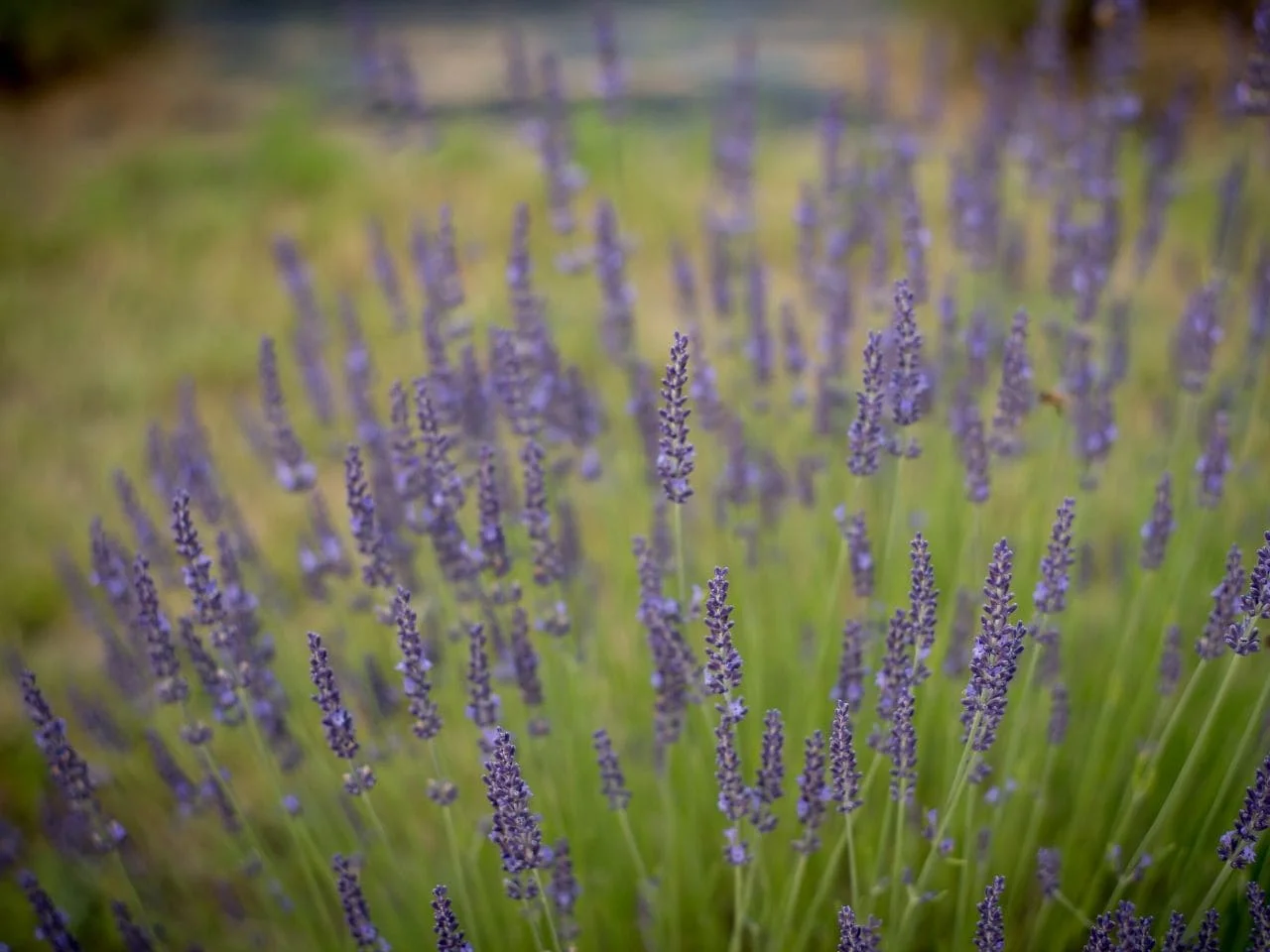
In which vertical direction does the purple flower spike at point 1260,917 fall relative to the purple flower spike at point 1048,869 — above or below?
below

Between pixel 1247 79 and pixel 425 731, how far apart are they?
1935 millimetres

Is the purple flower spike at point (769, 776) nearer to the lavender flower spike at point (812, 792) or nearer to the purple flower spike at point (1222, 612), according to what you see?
the lavender flower spike at point (812, 792)

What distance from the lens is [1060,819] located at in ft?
7.76

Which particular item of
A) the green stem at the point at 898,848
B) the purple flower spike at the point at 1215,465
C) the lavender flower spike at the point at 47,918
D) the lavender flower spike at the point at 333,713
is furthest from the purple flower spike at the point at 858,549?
the lavender flower spike at the point at 47,918

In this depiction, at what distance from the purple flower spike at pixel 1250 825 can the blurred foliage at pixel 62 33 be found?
905cm

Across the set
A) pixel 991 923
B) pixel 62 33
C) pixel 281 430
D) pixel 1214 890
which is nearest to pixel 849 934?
pixel 991 923

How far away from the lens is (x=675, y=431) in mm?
1493

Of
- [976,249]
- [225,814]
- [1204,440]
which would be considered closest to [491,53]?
[976,249]

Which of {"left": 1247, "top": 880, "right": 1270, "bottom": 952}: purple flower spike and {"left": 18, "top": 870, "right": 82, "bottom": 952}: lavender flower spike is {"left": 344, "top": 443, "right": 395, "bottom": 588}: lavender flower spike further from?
{"left": 1247, "top": 880, "right": 1270, "bottom": 952}: purple flower spike

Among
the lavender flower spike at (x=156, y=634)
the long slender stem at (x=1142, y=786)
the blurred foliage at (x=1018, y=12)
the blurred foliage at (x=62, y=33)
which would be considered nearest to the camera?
the lavender flower spike at (x=156, y=634)

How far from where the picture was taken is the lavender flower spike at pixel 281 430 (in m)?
2.03

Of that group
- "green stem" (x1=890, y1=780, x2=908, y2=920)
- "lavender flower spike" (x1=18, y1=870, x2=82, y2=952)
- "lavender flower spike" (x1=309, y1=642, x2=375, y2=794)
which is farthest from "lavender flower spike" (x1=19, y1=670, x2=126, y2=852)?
"green stem" (x1=890, y1=780, x2=908, y2=920)

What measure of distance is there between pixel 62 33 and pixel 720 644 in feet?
28.6

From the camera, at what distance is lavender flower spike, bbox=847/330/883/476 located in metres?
1.59
